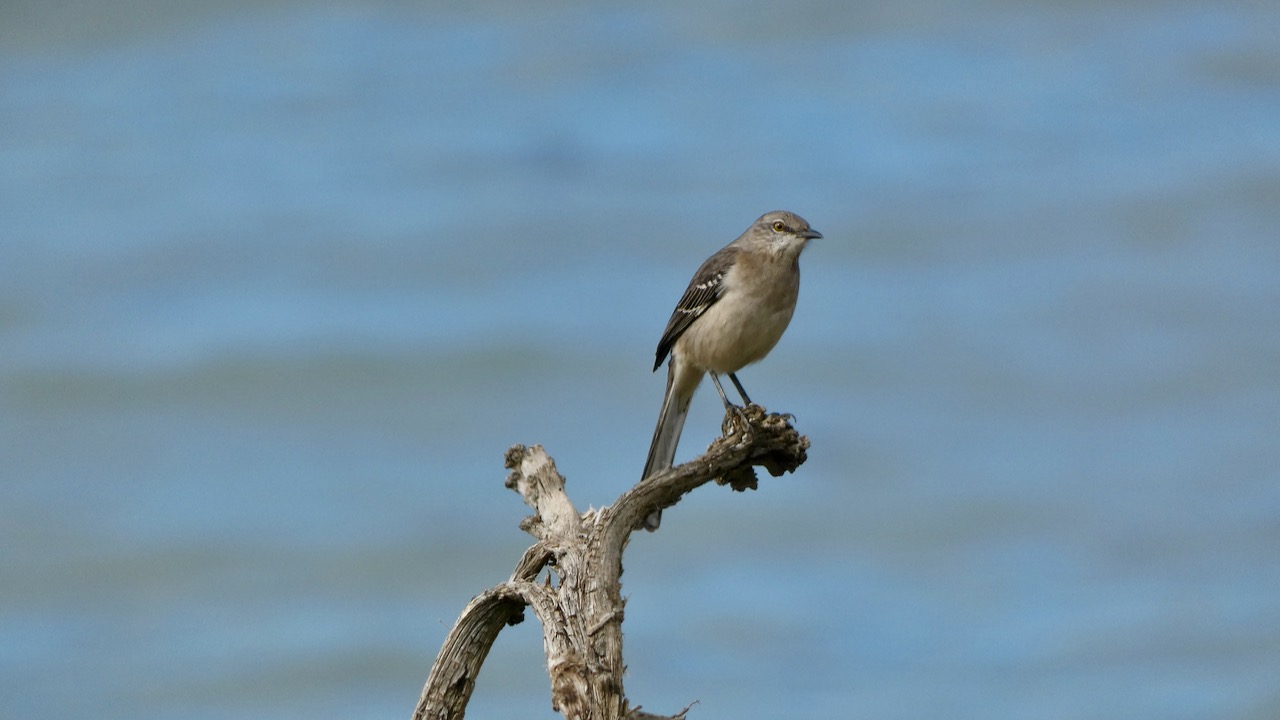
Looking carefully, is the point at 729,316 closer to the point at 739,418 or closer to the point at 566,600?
the point at 739,418

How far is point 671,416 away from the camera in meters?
9.96

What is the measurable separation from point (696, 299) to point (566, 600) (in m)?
4.37

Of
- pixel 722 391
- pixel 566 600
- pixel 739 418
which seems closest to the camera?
pixel 566 600

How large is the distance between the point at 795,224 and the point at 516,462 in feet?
14.6

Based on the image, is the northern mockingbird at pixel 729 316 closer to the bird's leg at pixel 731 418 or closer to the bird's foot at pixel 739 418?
the bird's leg at pixel 731 418

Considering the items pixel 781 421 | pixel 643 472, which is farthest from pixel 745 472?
pixel 643 472

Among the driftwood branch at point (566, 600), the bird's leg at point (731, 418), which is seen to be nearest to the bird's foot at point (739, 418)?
the bird's leg at point (731, 418)

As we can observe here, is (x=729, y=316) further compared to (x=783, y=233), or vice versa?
(x=783, y=233)

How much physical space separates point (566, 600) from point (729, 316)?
4001 mm

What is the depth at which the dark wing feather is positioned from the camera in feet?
32.8

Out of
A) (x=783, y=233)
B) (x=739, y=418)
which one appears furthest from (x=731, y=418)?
(x=783, y=233)

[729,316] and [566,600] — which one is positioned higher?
[729,316]

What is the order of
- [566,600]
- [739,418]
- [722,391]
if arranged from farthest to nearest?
[722,391] → [739,418] → [566,600]

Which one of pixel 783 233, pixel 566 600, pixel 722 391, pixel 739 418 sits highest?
pixel 783 233
